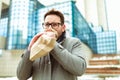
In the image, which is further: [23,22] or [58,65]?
[23,22]

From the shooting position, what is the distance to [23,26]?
3.51 meters

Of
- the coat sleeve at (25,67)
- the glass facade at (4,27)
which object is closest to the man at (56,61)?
the coat sleeve at (25,67)

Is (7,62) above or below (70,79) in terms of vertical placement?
below

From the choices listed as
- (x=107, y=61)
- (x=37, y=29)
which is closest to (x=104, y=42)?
(x=107, y=61)

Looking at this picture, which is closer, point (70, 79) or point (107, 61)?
point (70, 79)

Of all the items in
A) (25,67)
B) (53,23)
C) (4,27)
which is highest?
(4,27)

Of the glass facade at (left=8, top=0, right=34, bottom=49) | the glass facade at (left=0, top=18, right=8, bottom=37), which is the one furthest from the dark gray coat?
the glass facade at (left=0, top=18, right=8, bottom=37)

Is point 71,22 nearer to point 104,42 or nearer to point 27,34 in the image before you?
point 27,34

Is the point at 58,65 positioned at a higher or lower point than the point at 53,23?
lower

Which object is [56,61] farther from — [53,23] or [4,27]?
[4,27]

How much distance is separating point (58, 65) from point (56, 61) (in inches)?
0.8

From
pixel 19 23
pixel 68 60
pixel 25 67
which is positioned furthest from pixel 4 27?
pixel 68 60

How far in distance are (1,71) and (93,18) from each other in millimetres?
5418

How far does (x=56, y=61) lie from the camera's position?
0.80 meters
